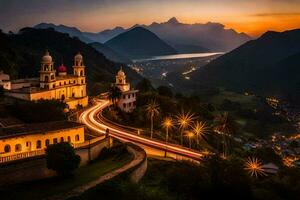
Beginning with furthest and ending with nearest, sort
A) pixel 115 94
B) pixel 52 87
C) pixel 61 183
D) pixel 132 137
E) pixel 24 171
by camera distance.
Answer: pixel 115 94, pixel 52 87, pixel 132 137, pixel 61 183, pixel 24 171

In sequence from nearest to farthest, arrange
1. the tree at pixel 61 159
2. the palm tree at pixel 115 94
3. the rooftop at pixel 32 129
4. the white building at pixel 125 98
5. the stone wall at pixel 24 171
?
the stone wall at pixel 24 171, the tree at pixel 61 159, the rooftop at pixel 32 129, the palm tree at pixel 115 94, the white building at pixel 125 98

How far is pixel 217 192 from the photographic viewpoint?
42.3 m

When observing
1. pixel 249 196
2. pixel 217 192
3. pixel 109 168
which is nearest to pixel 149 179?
pixel 109 168

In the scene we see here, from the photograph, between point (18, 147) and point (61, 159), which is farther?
point (18, 147)

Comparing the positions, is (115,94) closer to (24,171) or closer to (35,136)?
(35,136)

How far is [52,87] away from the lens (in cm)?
8344

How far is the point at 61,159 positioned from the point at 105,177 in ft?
16.9

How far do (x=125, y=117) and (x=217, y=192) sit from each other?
166 feet

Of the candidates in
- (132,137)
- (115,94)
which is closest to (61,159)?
(132,137)

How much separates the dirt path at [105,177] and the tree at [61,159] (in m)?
3.71

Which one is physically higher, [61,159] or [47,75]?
[47,75]

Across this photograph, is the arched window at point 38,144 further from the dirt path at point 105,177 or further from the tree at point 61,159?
the dirt path at point 105,177

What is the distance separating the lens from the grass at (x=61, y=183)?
118 feet

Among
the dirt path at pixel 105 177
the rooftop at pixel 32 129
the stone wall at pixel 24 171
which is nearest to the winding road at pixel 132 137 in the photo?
the dirt path at pixel 105 177
